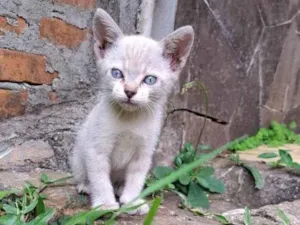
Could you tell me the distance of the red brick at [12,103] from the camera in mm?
1926

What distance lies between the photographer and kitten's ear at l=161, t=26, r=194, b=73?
1.71 metres

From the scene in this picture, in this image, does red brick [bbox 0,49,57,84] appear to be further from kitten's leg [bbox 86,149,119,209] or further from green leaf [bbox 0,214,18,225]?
green leaf [bbox 0,214,18,225]

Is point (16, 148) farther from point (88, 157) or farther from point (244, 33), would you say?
point (244, 33)

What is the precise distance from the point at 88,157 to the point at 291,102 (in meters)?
2.15

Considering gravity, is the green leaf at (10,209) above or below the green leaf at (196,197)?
above

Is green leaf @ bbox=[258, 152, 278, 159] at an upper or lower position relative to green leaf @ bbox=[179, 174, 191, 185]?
upper

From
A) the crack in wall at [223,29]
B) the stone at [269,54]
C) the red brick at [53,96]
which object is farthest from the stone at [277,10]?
the red brick at [53,96]

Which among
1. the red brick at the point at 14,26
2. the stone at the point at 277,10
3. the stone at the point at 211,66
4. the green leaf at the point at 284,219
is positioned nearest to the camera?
the green leaf at the point at 284,219

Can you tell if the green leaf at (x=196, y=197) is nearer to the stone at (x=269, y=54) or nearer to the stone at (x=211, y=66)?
the stone at (x=211, y=66)

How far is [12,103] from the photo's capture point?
195 cm

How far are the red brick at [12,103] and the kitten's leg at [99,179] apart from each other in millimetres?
457

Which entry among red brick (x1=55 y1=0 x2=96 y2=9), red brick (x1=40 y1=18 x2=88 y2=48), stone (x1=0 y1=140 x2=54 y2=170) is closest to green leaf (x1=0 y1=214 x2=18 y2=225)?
stone (x1=0 y1=140 x2=54 y2=170)

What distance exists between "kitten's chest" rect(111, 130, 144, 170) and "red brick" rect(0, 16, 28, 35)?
63 cm

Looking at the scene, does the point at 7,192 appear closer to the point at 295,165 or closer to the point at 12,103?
the point at 12,103
